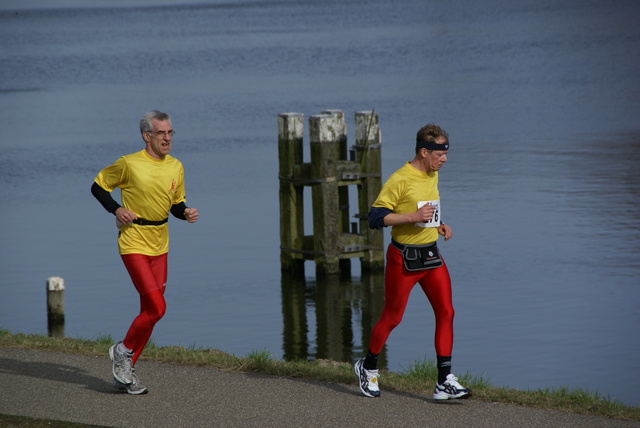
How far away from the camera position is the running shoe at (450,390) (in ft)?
25.1

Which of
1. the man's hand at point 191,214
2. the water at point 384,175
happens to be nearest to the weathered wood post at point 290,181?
the water at point 384,175

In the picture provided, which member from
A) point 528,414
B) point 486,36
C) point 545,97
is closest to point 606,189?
point 528,414

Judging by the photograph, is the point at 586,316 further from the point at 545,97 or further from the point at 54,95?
the point at 54,95

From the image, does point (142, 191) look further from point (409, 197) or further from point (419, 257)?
point (419, 257)

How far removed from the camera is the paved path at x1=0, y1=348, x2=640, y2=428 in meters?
7.28

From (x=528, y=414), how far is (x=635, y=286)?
9.87 m

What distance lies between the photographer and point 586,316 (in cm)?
1557

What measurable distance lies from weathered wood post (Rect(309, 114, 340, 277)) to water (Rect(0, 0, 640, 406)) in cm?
94

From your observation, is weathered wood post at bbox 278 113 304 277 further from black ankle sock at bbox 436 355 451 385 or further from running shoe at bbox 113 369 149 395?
black ankle sock at bbox 436 355 451 385

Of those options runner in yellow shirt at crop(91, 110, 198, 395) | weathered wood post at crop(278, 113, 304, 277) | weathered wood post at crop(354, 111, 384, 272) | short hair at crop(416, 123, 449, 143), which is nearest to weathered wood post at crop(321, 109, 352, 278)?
weathered wood post at crop(354, 111, 384, 272)

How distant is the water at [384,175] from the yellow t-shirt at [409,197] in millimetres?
5048

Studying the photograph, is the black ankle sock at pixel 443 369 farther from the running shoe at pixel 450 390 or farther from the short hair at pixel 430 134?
the short hair at pixel 430 134

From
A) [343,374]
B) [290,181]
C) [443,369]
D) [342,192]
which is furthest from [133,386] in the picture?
[342,192]

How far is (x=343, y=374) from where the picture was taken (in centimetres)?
854
